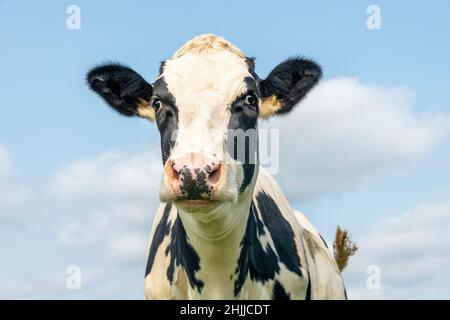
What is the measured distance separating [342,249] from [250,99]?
5.74 m

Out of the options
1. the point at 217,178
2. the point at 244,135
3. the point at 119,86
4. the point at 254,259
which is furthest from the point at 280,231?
the point at 119,86

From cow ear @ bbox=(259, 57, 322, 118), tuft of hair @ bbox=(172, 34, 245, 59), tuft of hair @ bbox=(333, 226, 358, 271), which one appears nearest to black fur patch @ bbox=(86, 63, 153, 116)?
tuft of hair @ bbox=(172, 34, 245, 59)

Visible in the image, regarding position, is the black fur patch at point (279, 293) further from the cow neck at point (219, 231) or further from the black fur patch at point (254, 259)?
the cow neck at point (219, 231)

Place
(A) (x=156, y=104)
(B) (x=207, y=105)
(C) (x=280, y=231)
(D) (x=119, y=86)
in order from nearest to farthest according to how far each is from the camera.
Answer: (B) (x=207, y=105) → (A) (x=156, y=104) → (C) (x=280, y=231) → (D) (x=119, y=86)

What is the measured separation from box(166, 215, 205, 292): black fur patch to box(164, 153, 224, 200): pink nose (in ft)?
4.05

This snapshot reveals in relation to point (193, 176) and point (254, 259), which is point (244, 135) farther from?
point (254, 259)

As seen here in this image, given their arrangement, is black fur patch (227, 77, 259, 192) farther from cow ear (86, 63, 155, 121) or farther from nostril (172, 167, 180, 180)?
cow ear (86, 63, 155, 121)

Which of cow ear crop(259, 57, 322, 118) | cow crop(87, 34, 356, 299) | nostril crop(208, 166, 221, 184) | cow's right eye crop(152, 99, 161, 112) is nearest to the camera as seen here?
nostril crop(208, 166, 221, 184)

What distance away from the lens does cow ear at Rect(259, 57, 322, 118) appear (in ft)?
27.6

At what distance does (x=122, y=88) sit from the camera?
860 centimetres

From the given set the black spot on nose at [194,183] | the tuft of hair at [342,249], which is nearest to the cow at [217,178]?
the black spot on nose at [194,183]

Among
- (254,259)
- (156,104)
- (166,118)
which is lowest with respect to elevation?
(254,259)

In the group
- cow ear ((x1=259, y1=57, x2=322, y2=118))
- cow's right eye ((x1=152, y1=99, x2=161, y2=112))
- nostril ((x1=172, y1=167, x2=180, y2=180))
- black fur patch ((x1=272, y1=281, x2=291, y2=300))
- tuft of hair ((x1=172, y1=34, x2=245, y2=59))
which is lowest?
black fur patch ((x1=272, y1=281, x2=291, y2=300))
